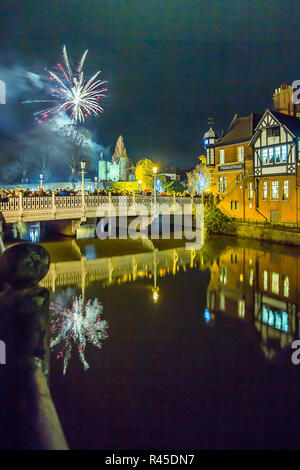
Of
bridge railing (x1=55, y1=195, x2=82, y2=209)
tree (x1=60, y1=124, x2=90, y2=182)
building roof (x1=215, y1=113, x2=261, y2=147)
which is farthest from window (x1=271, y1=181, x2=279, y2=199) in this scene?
tree (x1=60, y1=124, x2=90, y2=182)

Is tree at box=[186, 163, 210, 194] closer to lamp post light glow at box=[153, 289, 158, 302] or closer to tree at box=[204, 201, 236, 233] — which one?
tree at box=[204, 201, 236, 233]

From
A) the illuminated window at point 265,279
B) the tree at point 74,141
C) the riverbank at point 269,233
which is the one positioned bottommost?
the illuminated window at point 265,279

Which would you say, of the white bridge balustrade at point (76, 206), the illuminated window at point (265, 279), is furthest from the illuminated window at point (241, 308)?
the white bridge balustrade at point (76, 206)

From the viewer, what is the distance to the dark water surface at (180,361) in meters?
6.66

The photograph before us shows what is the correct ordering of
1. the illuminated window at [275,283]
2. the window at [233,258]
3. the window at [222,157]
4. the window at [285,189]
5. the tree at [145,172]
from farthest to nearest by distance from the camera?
the tree at [145,172] → the window at [222,157] → the window at [285,189] → the window at [233,258] → the illuminated window at [275,283]

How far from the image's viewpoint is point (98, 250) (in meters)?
31.0

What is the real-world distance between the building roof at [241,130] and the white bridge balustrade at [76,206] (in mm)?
8772

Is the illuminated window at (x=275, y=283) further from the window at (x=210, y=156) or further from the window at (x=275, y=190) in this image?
the window at (x=210, y=156)

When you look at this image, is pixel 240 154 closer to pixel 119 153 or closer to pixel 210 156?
pixel 210 156

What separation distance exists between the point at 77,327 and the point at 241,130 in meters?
36.8

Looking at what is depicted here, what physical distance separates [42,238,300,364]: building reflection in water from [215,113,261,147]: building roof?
1405 cm
